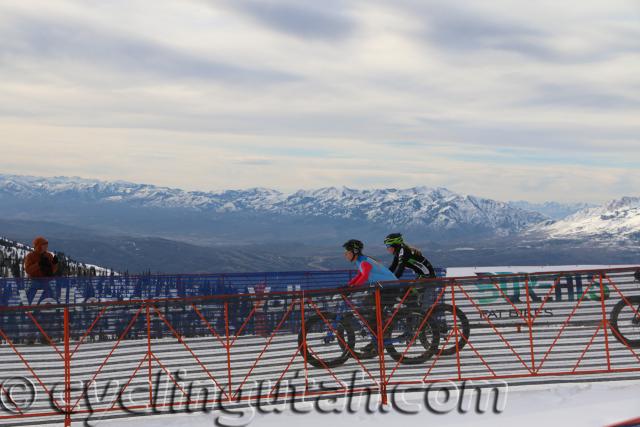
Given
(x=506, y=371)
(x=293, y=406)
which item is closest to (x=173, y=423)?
(x=293, y=406)

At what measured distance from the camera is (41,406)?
10.5m

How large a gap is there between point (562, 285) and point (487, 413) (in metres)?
4.65

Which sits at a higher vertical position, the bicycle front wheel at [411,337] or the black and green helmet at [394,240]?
the black and green helmet at [394,240]

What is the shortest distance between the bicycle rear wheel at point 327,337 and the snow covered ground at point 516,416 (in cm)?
188

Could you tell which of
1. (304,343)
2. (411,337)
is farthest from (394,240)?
(304,343)

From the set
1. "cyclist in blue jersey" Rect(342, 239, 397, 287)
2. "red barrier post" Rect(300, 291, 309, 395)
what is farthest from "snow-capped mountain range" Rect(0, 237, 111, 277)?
"red barrier post" Rect(300, 291, 309, 395)

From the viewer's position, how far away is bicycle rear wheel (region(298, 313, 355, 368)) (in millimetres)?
11883

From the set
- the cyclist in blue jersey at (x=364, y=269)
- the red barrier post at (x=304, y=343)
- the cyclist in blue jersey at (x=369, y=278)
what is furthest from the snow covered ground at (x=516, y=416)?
the cyclist in blue jersey at (x=364, y=269)

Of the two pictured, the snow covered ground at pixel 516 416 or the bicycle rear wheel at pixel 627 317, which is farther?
the bicycle rear wheel at pixel 627 317

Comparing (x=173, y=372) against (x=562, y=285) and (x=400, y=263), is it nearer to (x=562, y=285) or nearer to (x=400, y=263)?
(x=400, y=263)

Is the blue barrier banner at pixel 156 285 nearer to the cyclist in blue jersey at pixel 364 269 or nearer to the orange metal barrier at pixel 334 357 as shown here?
the orange metal barrier at pixel 334 357

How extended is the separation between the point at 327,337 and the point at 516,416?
3.64 meters

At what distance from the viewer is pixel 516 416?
374 inches

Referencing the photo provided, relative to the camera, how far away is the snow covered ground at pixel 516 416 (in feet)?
30.5
